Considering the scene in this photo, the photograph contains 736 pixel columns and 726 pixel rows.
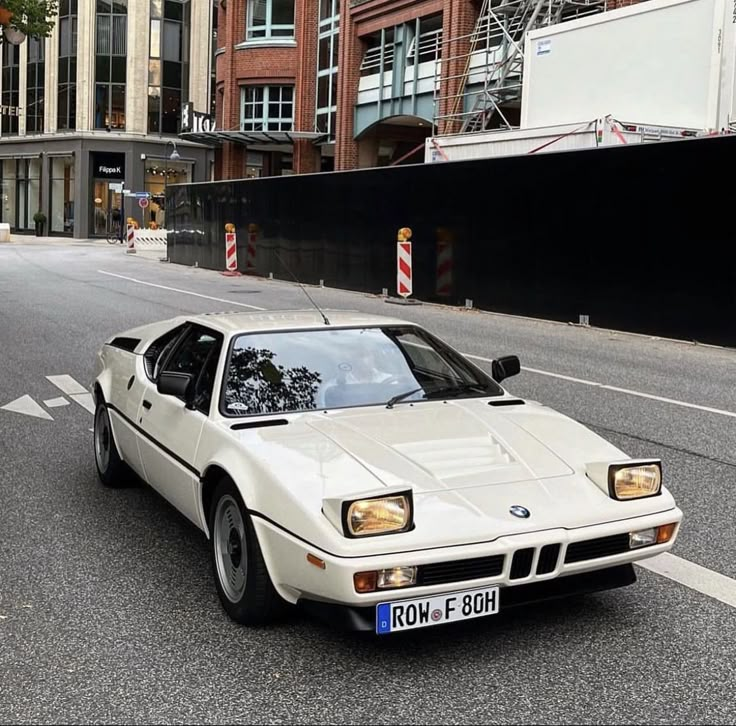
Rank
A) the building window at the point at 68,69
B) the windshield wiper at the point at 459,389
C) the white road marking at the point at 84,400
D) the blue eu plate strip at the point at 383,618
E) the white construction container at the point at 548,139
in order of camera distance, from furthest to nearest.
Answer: the building window at the point at 68,69 < the white construction container at the point at 548,139 < the white road marking at the point at 84,400 < the windshield wiper at the point at 459,389 < the blue eu plate strip at the point at 383,618

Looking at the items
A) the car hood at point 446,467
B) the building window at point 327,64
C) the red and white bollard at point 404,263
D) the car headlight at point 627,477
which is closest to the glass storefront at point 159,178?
the building window at point 327,64

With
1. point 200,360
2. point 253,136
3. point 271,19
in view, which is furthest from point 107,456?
point 271,19

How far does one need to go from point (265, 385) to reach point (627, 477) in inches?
69.2

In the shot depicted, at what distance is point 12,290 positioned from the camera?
2184 centimetres

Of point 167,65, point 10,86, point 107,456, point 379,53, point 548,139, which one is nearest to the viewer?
point 107,456

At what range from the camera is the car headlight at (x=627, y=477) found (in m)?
4.00

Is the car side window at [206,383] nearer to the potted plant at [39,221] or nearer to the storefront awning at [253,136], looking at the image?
the storefront awning at [253,136]

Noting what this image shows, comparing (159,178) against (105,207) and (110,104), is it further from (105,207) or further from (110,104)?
(110,104)

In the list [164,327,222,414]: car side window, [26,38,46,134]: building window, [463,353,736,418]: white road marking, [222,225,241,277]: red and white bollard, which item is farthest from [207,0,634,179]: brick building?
[164,327,222,414]: car side window

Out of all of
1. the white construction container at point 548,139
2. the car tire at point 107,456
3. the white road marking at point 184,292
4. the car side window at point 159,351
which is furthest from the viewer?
the white road marking at point 184,292

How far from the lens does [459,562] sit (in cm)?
354

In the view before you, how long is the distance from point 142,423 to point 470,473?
7.18ft

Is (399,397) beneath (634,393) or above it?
above

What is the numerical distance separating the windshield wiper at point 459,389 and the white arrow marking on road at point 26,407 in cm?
455
